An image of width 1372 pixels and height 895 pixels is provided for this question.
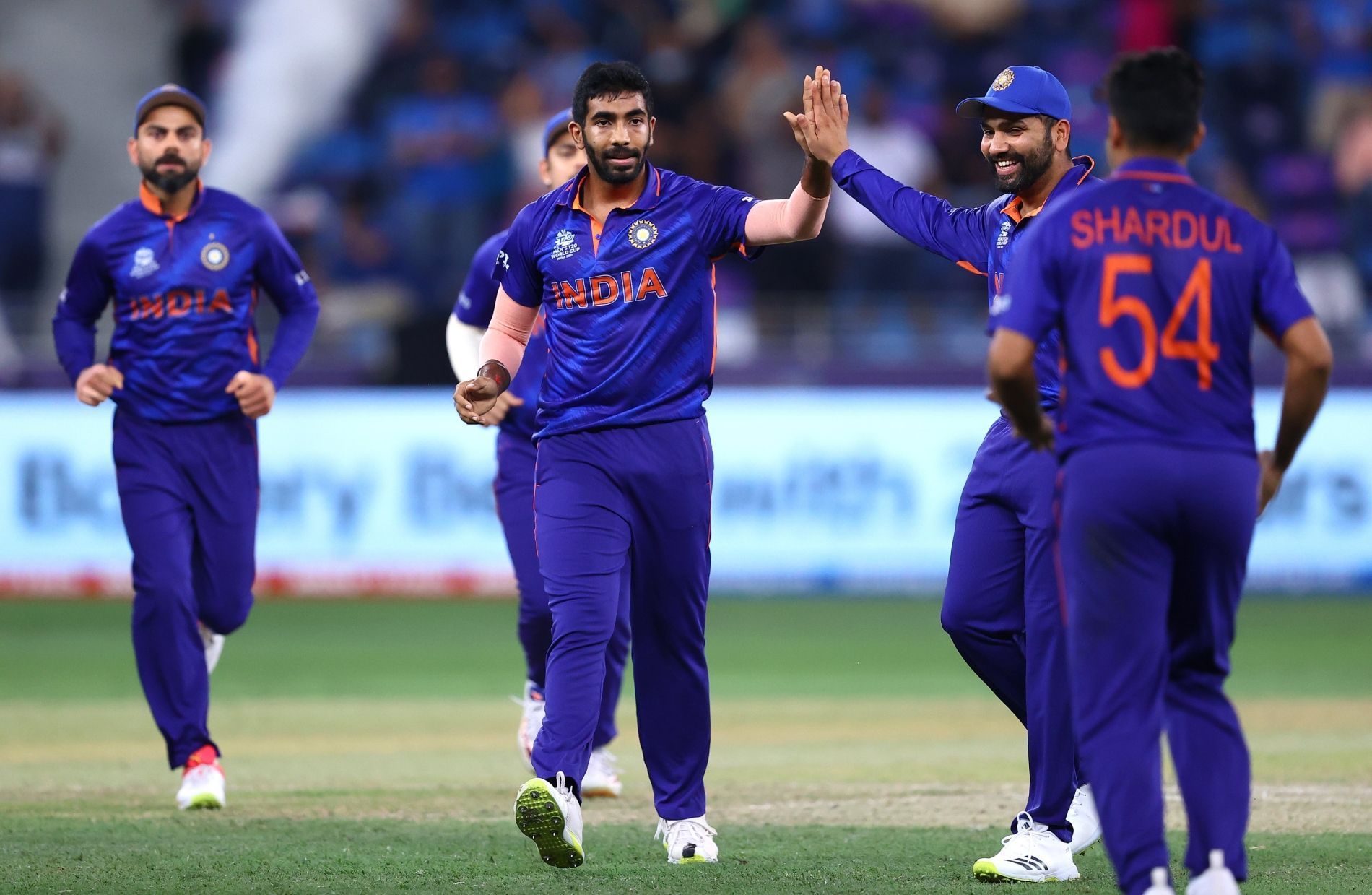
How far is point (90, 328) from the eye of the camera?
29.4 feet

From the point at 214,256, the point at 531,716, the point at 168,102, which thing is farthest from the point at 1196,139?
the point at 168,102

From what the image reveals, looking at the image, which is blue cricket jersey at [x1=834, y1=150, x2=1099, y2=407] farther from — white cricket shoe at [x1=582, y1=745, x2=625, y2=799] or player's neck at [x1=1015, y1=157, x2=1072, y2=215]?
white cricket shoe at [x1=582, y1=745, x2=625, y2=799]

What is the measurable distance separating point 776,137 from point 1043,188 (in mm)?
11467

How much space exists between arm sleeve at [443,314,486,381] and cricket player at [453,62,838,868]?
5.05ft

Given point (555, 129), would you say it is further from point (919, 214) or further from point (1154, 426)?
point (1154, 426)

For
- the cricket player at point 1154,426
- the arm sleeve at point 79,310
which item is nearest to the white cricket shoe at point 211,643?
the arm sleeve at point 79,310

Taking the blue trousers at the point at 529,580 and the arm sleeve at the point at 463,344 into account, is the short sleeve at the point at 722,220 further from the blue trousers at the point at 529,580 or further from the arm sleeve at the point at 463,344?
the blue trousers at the point at 529,580

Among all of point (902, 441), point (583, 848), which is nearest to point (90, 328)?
point (583, 848)

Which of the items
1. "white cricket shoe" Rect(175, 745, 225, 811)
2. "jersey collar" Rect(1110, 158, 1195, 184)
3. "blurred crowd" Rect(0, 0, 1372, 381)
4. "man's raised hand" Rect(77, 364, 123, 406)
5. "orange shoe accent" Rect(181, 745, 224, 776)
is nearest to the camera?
"jersey collar" Rect(1110, 158, 1195, 184)

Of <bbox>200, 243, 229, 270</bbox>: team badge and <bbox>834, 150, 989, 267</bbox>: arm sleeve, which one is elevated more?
<bbox>834, 150, 989, 267</bbox>: arm sleeve

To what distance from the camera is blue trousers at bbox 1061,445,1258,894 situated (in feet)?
16.0

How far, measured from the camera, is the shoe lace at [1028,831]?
248 inches

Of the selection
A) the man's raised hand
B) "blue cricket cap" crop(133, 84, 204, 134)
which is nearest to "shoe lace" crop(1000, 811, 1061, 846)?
the man's raised hand

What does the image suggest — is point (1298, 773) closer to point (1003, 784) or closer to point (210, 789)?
point (1003, 784)
